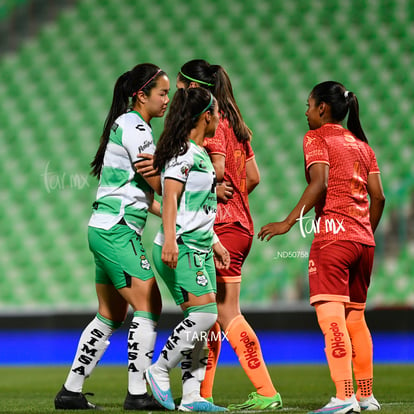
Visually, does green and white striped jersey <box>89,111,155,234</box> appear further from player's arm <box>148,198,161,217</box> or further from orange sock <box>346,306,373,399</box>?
orange sock <box>346,306,373,399</box>

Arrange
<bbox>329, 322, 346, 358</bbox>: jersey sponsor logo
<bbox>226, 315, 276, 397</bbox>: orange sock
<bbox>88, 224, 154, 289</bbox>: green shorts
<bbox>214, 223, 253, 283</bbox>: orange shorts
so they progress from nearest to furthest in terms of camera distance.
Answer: <bbox>329, 322, 346, 358</bbox>: jersey sponsor logo, <bbox>88, 224, 154, 289</bbox>: green shorts, <bbox>226, 315, 276, 397</bbox>: orange sock, <bbox>214, 223, 253, 283</bbox>: orange shorts

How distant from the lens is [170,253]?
3.78 m

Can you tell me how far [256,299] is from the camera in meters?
9.90

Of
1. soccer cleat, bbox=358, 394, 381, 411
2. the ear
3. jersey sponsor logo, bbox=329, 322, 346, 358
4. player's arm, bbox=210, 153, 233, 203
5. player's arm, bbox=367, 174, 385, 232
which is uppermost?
the ear

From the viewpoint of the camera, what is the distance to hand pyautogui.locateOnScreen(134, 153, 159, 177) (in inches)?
160

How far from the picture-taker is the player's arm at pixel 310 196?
4.01 m

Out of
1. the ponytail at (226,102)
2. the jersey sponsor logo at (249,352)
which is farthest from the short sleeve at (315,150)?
the jersey sponsor logo at (249,352)

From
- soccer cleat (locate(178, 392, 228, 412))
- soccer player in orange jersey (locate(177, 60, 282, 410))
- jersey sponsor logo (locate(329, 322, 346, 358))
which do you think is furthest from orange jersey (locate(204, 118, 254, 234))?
soccer cleat (locate(178, 392, 228, 412))

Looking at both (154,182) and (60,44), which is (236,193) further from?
(60,44)

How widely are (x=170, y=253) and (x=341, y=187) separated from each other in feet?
2.96

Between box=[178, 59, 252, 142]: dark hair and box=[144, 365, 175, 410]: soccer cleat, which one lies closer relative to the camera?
box=[144, 365, 175, 410]: soccer cleat

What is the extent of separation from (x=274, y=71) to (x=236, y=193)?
26.1ft

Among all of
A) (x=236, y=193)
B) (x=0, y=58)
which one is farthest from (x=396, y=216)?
(x=0, y=58)

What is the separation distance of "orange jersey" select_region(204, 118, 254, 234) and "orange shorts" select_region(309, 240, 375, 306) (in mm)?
470
